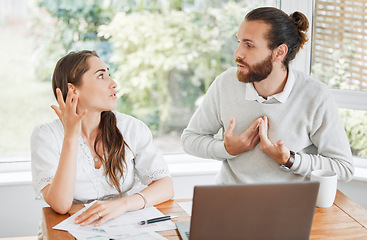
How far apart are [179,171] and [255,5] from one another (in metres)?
1.05

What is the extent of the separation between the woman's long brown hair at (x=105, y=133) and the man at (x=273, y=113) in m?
0.39

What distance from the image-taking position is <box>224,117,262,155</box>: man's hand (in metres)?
2.09

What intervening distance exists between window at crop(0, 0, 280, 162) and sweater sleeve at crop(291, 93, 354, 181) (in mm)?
1095

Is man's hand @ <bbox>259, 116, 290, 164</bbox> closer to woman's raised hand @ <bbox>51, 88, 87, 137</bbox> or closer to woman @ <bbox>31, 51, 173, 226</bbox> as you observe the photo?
woman @ <bbox>31, 51, 173, 226</bbox>

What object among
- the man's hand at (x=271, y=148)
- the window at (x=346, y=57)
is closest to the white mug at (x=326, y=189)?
the man's hand at (x=271, y=148)

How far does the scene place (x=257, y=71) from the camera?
7.13ft

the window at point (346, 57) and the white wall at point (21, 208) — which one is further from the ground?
the window at point (346, 57)

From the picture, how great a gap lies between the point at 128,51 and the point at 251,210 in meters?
1.81

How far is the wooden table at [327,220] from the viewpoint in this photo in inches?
63.9

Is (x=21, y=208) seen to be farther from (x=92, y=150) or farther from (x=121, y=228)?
(x=121, y=228)

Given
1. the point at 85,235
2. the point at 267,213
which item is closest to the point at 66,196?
the point at 85,235

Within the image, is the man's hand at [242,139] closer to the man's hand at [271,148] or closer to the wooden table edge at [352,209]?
the man's hand at [271,148]

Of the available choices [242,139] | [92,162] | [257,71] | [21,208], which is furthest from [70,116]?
[21,208]

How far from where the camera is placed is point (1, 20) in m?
2.81
